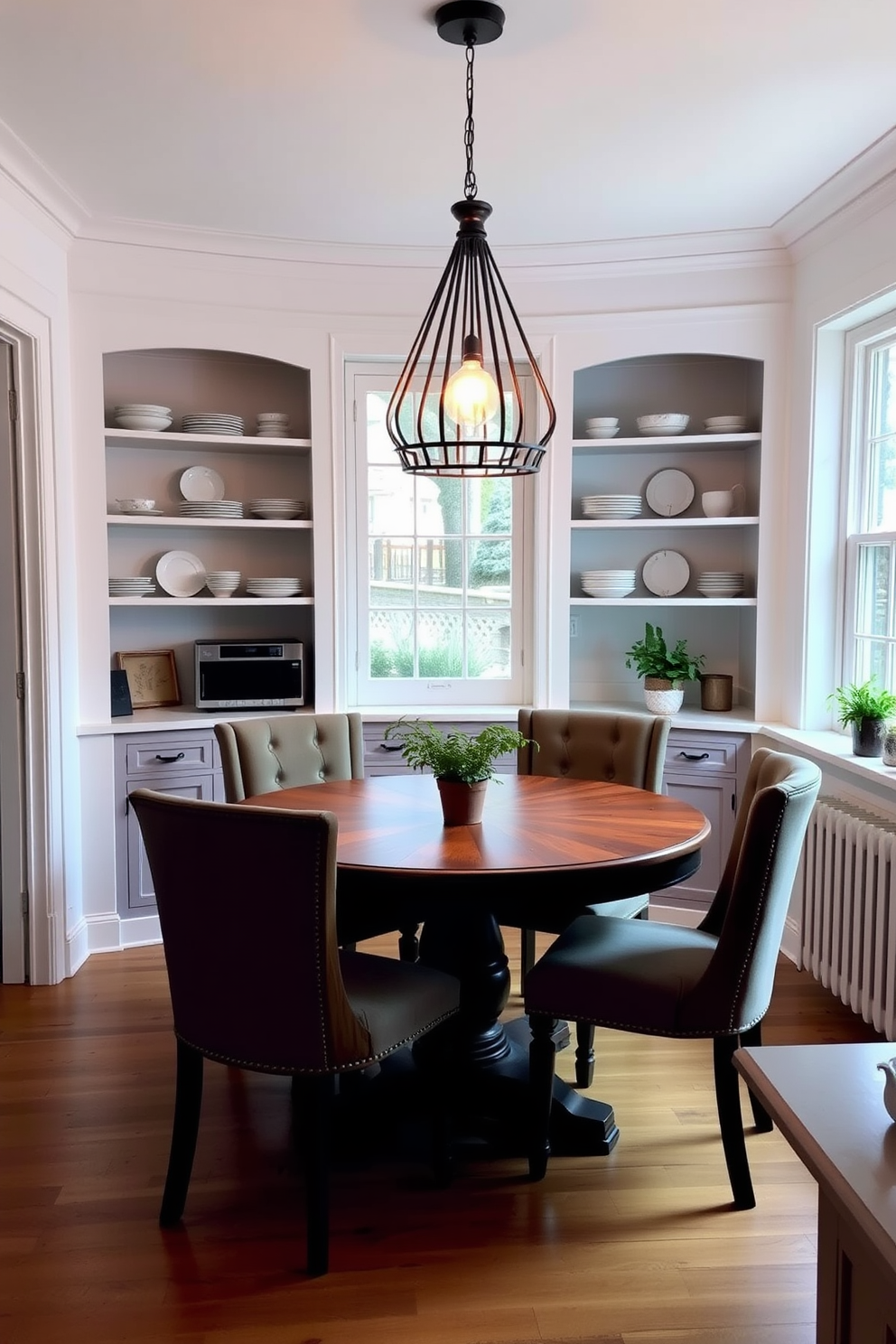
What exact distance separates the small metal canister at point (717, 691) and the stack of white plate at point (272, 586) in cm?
172

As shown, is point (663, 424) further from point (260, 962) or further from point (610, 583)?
point (260, 962)

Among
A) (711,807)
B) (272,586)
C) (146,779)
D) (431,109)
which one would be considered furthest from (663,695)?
(431,109)

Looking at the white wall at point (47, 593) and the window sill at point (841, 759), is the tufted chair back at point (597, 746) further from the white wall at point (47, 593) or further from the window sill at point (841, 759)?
the white wall at point (47, 593)

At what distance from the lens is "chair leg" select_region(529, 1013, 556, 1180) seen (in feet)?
7.88

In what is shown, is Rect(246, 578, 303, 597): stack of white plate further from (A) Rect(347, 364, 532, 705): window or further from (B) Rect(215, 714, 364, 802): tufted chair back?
(B) Rect(215, 714, 364, 802): tufted chair back

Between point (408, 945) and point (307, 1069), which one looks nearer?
point (307, 1069)

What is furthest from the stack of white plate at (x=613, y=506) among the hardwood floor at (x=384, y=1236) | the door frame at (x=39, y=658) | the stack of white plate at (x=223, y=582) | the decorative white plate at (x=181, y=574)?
the hardwood floor at (x=384, y=1236)

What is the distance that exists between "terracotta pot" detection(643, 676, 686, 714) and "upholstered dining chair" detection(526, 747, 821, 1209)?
5.24ft

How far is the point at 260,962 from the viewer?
81.5 inches

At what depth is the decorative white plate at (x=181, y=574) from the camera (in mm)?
4305

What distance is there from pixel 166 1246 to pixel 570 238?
3430mm

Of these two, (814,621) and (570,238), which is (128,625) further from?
(814,621)

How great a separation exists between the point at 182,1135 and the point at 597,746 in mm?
1802

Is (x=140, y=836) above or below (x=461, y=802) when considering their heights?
below
